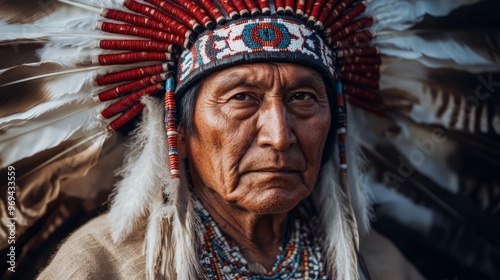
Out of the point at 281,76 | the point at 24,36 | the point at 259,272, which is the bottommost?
the point at 259,272

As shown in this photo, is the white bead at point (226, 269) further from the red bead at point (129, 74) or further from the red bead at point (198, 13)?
the red bead at point (198, 13)

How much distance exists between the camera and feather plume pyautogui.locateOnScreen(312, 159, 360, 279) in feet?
8.25

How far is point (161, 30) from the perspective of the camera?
7.87 ft

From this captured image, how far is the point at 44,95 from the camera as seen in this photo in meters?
2.43

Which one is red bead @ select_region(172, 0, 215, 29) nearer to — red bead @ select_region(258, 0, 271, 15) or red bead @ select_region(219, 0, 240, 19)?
red bead @ select_region(219, 0, 240, 19)

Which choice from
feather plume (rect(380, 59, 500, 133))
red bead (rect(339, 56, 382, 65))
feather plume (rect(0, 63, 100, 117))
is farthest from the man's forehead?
feather plume (rect(380, 59, 500, 133))

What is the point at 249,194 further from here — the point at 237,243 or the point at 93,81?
the point at 93,81

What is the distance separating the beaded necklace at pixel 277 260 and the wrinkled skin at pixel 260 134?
0.15m

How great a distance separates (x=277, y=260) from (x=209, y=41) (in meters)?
0.94

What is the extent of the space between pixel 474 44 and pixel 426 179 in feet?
2.36

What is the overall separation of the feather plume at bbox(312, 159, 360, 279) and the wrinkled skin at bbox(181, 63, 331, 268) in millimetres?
331

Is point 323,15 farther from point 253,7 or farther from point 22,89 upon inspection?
point 22,89

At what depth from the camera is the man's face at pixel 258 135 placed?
7.39 ft

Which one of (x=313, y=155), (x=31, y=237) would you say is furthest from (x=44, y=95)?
(x=313, y=155)
